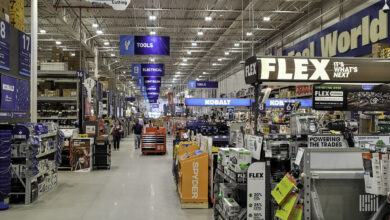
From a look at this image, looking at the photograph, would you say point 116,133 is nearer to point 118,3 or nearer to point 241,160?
point 118,3

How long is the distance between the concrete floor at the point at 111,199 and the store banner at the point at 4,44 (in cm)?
269

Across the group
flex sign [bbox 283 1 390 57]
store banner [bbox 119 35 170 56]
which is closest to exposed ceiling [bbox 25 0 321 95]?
flex sign [bbox 283 1 390 57]

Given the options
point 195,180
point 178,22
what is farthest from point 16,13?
point 178,22

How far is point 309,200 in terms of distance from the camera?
8.13ft

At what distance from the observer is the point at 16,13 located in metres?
7.52

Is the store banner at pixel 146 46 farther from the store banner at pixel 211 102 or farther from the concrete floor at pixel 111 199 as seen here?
the concrete floor at pixel 111 199

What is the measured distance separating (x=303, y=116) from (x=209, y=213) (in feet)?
10.6

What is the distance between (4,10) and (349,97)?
6326 millimetres

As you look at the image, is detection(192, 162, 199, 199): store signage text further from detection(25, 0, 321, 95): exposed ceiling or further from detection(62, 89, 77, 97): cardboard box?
detection(62, 89, 77, 97): cardboard box

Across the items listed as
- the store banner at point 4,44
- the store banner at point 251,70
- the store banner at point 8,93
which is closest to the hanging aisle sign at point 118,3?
the store banner at point 4,44

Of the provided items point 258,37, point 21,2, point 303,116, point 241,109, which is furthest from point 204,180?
point 241,109

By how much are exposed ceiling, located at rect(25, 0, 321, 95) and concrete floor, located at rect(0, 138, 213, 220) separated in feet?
22.7

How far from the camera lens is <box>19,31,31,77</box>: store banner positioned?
762cm

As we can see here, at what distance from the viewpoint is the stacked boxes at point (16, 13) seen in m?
7.31
